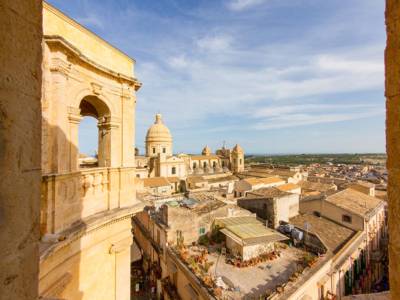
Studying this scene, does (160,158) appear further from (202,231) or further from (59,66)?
(59,66)

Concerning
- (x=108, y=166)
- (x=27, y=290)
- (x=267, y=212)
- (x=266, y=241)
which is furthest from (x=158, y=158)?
(x=27, y=290)

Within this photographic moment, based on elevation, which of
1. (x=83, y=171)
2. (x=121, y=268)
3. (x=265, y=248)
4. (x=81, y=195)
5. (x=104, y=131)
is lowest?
(x=265, y=248)

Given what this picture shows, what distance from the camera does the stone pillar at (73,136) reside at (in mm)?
4777

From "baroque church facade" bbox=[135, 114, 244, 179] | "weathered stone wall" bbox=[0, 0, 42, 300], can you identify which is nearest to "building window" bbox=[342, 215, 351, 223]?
"weathered stone wall" bbox=[0, 0, 42, 300]

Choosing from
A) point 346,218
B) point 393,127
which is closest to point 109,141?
point 393,127

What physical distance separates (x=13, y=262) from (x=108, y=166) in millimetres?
4708

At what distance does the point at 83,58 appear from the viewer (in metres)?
4.95

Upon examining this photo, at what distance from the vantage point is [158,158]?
159 ft

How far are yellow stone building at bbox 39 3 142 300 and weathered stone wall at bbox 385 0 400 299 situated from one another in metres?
4.30

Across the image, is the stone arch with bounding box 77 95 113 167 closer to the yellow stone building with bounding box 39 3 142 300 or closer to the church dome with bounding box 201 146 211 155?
the yellow stone building with bounding box 39 3 142 300

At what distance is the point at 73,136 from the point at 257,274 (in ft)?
36.3

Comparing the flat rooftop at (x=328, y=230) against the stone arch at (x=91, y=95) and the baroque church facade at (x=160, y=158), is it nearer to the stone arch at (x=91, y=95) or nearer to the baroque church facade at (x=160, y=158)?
the stone arch at (x=91, y=95)

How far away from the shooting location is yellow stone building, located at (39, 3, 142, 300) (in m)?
4.23

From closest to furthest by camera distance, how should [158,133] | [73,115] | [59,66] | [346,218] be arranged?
[59,66] < [73,115] < [346,218] < [158,133]
